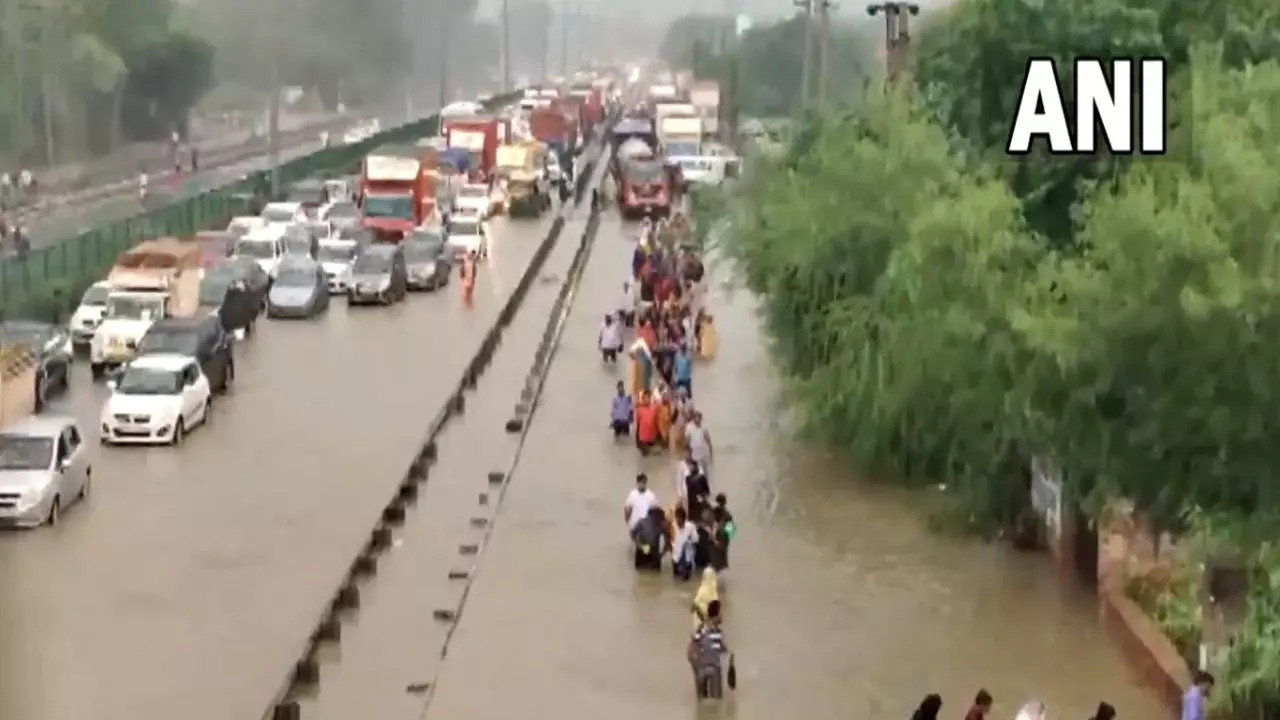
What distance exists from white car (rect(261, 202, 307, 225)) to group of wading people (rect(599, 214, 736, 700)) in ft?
27.4

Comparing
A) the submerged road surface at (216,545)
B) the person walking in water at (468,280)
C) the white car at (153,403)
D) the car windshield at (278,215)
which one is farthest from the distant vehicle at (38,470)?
the car windshield at (278,215)

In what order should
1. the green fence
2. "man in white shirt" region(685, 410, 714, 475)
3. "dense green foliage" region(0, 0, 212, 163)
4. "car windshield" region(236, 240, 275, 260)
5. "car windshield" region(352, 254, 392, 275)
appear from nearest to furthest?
"man in white shirt" region(685, 410, 714, 475)
the green fence
"car windshield" region(352, 254, 392, 275)
"car windshield" region(236, 240, 275, 260)
"dense green foliage" region(0, 0, 212, 163)

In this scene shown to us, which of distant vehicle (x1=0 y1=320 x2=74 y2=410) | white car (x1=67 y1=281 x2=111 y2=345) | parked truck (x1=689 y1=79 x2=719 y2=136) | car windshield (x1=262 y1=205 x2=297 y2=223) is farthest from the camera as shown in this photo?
parked truck (x1=689 y1=79 x2=719 y2=136)

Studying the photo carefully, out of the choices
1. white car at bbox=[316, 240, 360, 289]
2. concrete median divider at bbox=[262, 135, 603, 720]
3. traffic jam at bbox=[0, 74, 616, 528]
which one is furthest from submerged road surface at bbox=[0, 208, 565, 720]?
white car at bbox=[316, 240, 360, 289]

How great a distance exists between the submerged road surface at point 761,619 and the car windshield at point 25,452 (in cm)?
358

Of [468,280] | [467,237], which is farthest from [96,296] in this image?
[467,237]

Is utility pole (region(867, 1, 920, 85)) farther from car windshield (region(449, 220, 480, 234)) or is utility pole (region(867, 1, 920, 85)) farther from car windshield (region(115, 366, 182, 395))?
car windshield (region(449, 220, 480, 234))

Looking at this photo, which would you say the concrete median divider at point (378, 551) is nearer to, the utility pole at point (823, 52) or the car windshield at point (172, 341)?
the car windshield at point (172, 341)

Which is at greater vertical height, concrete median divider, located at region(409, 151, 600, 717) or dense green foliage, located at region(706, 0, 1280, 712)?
dense green foliage, located at region(706, 0, 1280, 712)

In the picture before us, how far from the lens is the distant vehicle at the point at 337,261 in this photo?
127 ft

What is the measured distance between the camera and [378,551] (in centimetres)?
1878

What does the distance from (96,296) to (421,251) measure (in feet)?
30.8

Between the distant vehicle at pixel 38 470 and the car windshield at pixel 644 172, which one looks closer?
the distant vehicle at pixel 38 470

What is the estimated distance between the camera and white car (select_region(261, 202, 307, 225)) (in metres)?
44.2
